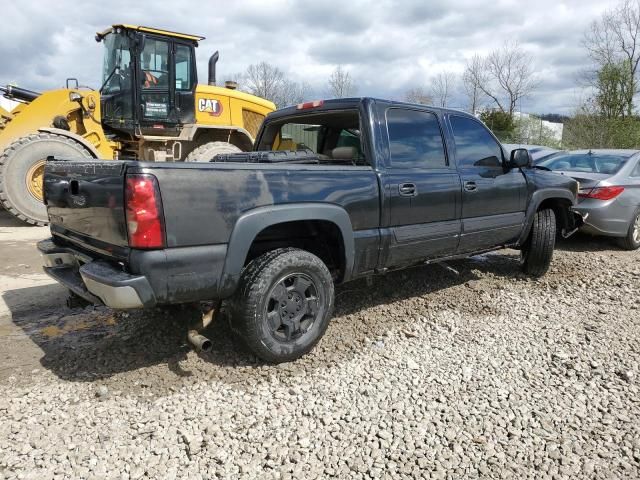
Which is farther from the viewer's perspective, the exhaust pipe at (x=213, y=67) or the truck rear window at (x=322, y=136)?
the exhaust pipe at (x=213, y=67)

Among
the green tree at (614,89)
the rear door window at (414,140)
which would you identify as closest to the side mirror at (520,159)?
the rear door window at (414,140)

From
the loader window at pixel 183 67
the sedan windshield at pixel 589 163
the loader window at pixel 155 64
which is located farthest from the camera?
the loader window at pixel 183 67

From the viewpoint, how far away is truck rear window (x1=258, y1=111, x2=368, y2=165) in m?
4.21

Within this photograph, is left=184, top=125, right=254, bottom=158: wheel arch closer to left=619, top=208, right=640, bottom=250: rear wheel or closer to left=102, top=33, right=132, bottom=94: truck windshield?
left=102, top=33, right=132, bottom=94: truck windshield

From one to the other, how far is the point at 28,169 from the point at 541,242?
7531 mm

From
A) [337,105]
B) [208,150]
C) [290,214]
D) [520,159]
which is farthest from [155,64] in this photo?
[290,214]

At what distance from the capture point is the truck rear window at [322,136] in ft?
13.8

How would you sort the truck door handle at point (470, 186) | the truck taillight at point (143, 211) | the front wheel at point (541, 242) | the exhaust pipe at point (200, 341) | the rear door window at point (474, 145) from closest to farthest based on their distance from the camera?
the truck taillight at point (143, 211)
the exhaust pipe at point (200, 341)
the truck door handle at point (470, 186)
the rear door window at point (474, 145)
the front wheel at point (541, 242)

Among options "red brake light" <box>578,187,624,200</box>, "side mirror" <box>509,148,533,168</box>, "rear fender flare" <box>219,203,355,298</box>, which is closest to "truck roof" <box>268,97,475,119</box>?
"side mirror" <box>509,148,533,168</box>

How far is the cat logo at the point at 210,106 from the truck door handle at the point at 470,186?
6.56 m

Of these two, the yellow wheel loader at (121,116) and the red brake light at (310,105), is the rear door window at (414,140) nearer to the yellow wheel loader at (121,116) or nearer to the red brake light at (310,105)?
the red brake light at (310,105)

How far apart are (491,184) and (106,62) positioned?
7591 mm

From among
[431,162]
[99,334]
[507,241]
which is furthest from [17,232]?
[507,241]

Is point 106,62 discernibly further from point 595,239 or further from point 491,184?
point 595,239
